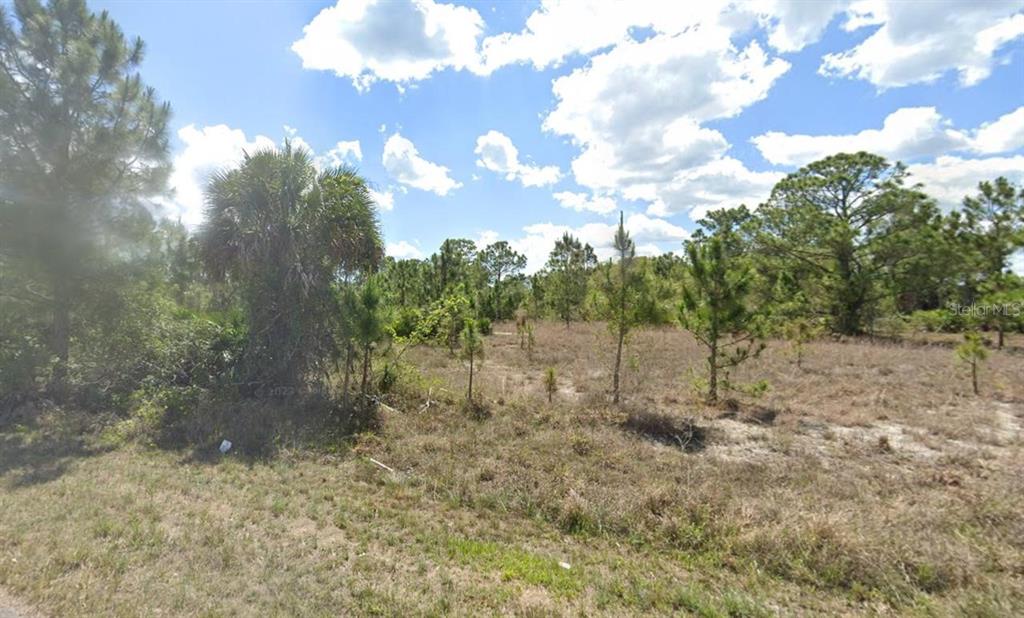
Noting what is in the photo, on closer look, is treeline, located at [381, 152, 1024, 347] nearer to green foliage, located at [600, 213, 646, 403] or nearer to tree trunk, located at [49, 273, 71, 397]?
green foliage, located at [600, 213, 646, 403]

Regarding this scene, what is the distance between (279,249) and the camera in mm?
9422

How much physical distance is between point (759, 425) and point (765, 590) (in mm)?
5561

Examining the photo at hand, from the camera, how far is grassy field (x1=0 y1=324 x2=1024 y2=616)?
11.4 ft

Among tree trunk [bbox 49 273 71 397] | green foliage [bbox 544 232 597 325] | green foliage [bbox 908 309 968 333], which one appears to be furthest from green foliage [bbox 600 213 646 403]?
green foliage [bbox 908 309 968 333]

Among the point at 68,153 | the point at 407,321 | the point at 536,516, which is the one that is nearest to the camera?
the point at 536,516

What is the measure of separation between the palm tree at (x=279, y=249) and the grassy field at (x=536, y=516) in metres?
2.49

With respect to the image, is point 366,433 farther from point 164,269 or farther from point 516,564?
point 164,269

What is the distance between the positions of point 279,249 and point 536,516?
7.49m

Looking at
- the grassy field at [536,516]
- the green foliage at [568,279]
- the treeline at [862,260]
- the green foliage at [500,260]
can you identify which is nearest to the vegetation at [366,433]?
the grassy field at [536,516]

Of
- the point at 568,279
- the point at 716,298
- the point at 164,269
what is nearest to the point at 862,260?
the point at 568,279

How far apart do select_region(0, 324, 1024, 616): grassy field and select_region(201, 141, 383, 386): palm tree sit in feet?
8.16

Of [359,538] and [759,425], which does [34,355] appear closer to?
[359,538]

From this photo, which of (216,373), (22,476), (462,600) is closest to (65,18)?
(216,373)

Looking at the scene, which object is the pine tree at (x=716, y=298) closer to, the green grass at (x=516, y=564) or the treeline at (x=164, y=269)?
the treeline at (x=164, y=269)
